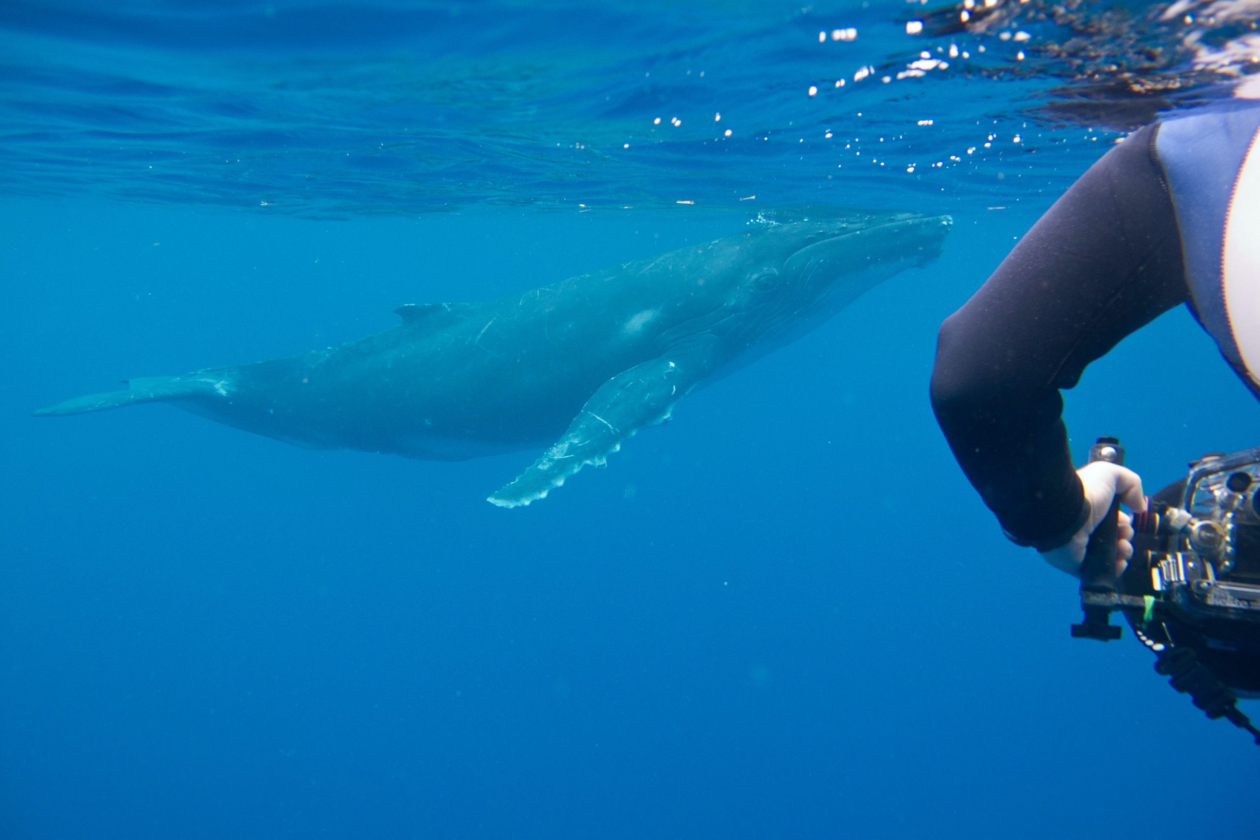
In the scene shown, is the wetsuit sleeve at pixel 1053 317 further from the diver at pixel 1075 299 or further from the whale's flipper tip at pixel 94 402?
the whale's flipper tip at pixel 94 402

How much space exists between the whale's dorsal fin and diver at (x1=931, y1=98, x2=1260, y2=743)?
1090 centimetres

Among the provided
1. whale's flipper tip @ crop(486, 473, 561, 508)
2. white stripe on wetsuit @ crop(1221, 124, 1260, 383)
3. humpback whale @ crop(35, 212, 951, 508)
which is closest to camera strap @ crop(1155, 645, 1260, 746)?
white stripe on wetsuit @ crop(1221, 124, 1260, 383)

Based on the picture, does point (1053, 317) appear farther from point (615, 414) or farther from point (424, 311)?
point (424, 311)

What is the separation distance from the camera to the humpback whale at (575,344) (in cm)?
1128

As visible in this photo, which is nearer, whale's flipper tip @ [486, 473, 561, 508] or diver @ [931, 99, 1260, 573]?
diver @ [931, 99, 1260, 573]

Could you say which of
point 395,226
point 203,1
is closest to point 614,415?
point 203,1

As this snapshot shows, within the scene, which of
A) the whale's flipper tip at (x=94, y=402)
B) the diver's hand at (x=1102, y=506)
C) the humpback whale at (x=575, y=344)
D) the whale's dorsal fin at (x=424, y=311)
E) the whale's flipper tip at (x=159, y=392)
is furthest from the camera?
the whale's flipper tip at (x=159, y=392)

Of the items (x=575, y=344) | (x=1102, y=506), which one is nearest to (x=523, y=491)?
(x=575, y=344)

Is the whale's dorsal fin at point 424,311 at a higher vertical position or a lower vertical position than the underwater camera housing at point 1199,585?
lower

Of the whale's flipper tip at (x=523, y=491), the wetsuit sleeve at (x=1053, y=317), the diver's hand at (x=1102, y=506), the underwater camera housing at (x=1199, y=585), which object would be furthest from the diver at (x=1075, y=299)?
the whale's flipper tip at (x=523, y=491)

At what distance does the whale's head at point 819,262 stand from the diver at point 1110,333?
9677mm

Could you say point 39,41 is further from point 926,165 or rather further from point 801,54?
point 926,165

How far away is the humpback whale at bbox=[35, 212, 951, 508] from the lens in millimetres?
11281

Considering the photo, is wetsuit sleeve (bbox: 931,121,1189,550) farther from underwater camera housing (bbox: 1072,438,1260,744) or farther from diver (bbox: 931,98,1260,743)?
underwater camera housing (bbox: 1072,438,1260,744)
